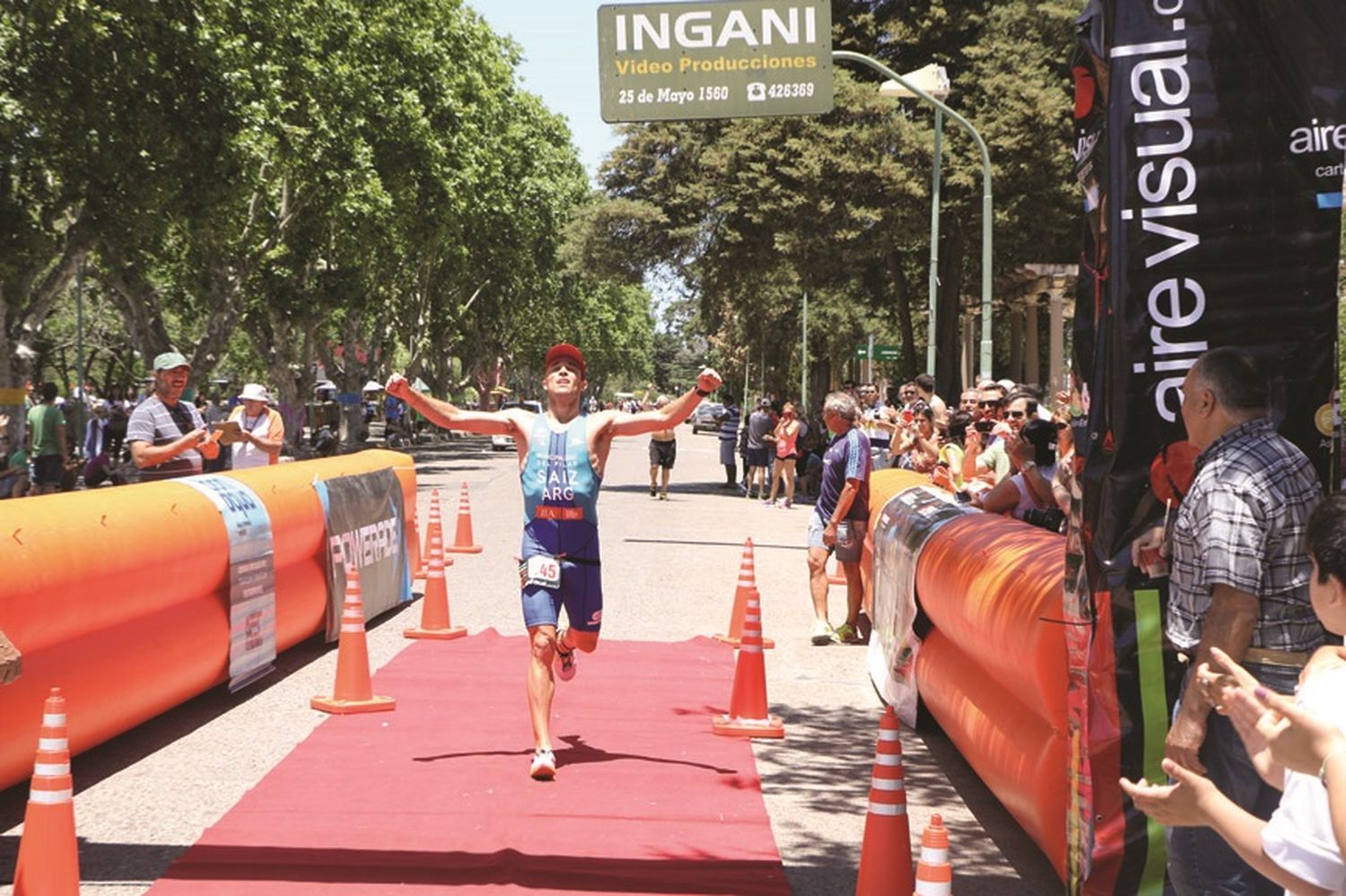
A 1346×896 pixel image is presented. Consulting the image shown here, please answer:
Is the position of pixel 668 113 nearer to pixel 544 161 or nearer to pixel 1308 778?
pixel 1308 778

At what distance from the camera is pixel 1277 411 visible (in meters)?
5.14

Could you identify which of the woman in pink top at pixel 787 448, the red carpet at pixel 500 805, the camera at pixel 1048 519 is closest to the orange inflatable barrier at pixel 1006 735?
the camera at pixel 1048 519

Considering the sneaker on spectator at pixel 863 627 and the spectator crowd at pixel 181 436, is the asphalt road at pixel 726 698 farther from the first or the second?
the spectator crowd at pixel 181 436

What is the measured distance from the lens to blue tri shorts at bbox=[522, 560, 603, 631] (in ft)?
25.2

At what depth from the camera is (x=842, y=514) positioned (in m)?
11.7

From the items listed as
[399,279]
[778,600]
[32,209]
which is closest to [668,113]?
[778,600]

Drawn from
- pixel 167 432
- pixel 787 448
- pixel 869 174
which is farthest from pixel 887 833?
pixel 869 174

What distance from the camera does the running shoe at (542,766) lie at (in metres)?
7.36

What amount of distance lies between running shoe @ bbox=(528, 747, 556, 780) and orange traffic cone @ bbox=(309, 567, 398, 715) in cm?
185

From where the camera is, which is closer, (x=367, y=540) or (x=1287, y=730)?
(x=1287, y=730)

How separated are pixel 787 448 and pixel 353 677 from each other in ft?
63.2

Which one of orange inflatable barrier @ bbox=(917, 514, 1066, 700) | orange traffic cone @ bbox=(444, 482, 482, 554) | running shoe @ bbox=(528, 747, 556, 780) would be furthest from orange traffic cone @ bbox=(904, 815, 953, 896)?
orange traffic cone @ bbox=(444, 482, 482, 554)

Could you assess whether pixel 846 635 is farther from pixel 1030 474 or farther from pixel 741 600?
pixel 1030 474

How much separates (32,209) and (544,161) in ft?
125
